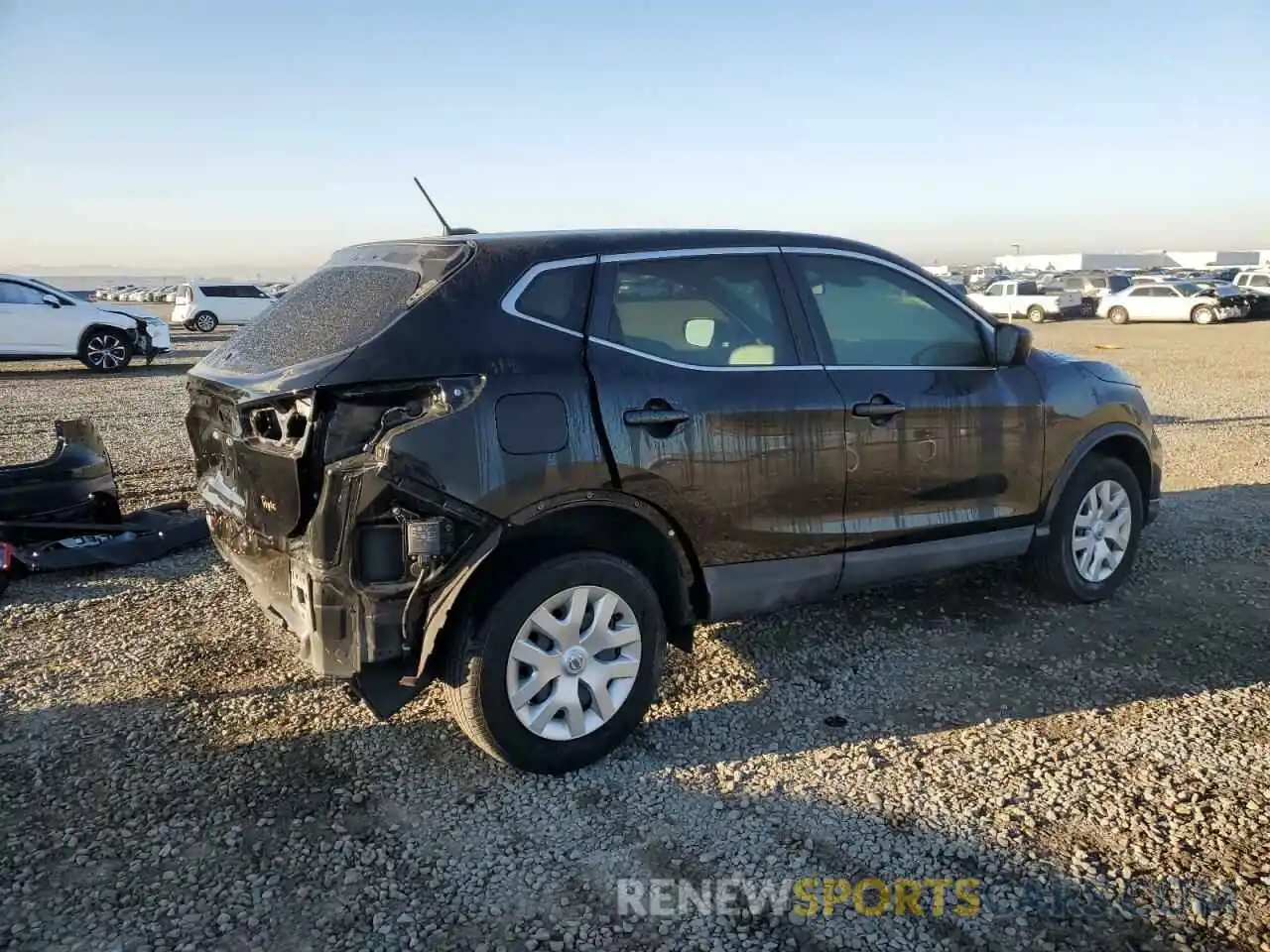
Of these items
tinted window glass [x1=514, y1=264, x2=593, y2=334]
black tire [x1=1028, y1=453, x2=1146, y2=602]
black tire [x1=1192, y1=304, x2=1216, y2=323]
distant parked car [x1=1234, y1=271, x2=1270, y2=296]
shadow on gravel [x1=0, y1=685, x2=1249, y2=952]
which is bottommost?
shadow on gravel [x1=0, y1=685, x2=1249, y2=952]

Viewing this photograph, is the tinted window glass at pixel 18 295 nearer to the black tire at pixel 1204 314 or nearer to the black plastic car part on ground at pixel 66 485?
the black plastic car part on ground at pixel 66 485

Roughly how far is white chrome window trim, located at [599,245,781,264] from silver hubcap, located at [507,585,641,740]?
1.23 meters

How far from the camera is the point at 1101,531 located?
16.4 ft

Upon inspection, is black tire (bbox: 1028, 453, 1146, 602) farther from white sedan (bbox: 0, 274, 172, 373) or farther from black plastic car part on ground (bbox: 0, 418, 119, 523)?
white sedan (bbox: 0, 274, 172, 373)

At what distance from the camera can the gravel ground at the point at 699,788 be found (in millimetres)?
2672

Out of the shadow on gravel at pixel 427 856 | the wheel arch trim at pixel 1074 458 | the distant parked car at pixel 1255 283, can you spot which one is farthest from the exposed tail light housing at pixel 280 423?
the distant parked car at pixel 1255 283

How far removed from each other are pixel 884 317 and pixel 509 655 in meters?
2.26

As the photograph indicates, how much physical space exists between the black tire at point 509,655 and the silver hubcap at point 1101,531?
257 centimetres

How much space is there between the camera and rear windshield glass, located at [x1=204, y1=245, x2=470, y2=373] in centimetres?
327

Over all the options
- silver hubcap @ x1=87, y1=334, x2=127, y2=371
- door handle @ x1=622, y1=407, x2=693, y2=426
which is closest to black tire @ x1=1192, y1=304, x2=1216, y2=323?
silver hubcap @ x1=87, y1=334, x2=127, y2=371

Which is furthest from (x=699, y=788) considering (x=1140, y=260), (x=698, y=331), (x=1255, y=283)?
(x=1140, y=260)

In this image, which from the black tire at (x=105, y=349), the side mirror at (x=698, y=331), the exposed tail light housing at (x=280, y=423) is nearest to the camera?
the exposed tail light housing at (x=280, y=423)

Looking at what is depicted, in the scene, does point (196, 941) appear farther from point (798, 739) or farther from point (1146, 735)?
point (1146, 735)

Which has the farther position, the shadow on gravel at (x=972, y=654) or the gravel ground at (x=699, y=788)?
the shadow on gravel at (x=972, y=654)
